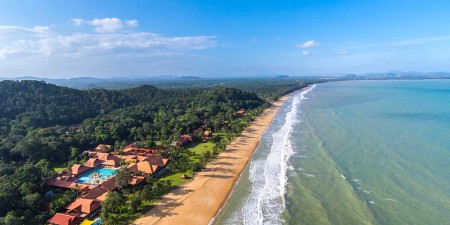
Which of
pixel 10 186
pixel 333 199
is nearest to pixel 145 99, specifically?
pixel 10 186

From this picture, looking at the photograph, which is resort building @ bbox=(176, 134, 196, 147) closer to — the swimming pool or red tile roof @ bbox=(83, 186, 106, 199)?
the swimming pool

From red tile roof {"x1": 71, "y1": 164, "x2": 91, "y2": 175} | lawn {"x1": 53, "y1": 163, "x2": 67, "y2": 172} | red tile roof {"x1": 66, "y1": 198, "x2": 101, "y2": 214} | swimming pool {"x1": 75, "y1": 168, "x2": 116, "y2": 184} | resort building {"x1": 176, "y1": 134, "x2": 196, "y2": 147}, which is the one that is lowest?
lawn {"x1": 53, "y1": 163, "x2": 67, "y2": 172}

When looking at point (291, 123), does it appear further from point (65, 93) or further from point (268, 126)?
point (65, 93)

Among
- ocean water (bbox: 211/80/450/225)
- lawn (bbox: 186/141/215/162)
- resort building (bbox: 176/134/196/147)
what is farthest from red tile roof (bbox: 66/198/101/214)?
resort building (bbox: 176/134/196/147)

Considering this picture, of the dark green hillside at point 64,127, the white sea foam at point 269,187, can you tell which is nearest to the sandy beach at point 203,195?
the white sea foam at point 269,187

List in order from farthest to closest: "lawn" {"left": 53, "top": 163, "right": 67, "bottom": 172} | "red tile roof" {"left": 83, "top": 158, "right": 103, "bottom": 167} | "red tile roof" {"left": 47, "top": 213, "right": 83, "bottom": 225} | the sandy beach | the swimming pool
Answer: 1. "lawn" {"left": 53, "top": 163, "right": 67, "bottom": 172}
2. "red tile roof" {"left": 83, "top": 158, "right": 103, "bottom": 167}
3. the swimming pool
4. the sandy beach
5. "red tile roof" {"left": 47, "top": 213, "right": 83, "bottom": 225}

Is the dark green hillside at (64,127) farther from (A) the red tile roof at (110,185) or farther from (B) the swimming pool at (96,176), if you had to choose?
(B) the swimming pool at (96,176)

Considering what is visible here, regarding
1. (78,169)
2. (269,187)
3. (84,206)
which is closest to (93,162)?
(78,169)

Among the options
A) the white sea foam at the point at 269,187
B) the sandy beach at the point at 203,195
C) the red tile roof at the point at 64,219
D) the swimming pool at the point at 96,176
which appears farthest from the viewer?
the swimming pool at the point at 96,176
